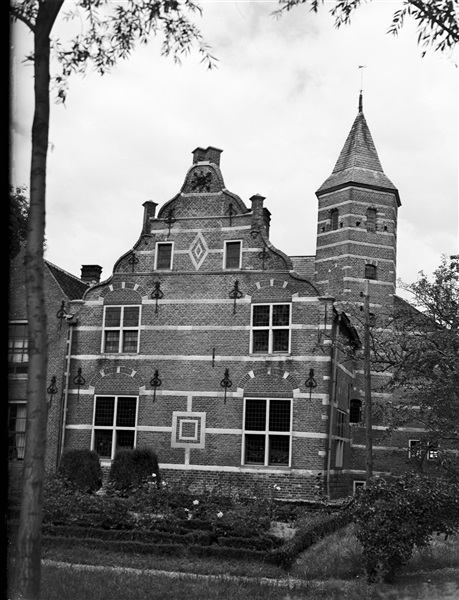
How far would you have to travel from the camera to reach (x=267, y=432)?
68.5 ft

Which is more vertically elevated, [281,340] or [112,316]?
[112,316]

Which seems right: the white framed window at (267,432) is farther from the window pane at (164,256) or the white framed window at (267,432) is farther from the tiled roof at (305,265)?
the tiled roof at (305,265)

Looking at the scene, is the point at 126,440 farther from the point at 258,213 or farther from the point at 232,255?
the point at 258,213

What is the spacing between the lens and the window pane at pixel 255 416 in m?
21.1

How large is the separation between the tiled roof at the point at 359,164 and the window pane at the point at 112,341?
13308mm

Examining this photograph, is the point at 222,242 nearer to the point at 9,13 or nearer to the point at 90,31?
the point at 90,31

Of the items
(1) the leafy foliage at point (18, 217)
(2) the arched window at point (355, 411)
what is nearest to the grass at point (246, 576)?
(1) the leafy foliage at point (18, 217)

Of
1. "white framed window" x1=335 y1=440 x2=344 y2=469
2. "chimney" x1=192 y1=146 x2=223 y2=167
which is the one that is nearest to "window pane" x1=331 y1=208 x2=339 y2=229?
"chimney" x1=192 y1=146 x2=223 y2=167

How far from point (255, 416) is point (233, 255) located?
16.7ft

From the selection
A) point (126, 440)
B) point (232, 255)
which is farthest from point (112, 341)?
point (232, 255)

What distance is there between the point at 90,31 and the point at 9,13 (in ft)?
4.69

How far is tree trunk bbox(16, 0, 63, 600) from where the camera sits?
412cm

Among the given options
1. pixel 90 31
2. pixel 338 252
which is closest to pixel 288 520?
pixel 90 31

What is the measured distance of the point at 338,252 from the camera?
100 feet
